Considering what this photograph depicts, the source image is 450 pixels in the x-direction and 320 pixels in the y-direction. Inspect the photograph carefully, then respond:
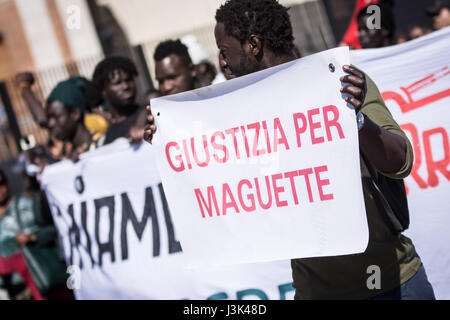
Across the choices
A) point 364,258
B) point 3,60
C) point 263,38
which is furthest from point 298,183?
point 3,60

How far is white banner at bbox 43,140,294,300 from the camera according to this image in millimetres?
3842

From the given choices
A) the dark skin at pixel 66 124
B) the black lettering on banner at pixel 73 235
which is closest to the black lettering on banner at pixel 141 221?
the black lettering on banner at pixel 73 235

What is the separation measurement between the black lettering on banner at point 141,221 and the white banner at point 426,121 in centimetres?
163

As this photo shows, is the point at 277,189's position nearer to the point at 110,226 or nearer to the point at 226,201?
the point at 226,201

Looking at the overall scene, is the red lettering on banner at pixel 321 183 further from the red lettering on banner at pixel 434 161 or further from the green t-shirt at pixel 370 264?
the red lettering on banner at pixel 434 161

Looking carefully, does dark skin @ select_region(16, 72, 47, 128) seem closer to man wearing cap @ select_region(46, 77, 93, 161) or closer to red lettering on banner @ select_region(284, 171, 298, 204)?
man wearing cap @ select_region(46, 77, 93, 161)

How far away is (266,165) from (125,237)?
195cm

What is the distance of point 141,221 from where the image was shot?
4059 millimetres

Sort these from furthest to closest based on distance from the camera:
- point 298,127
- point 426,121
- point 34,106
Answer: point 34,106 < point 426,121 < point 298,127

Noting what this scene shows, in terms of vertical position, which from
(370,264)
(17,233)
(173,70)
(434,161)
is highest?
(173,70)

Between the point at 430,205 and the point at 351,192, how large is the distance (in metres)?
1.38

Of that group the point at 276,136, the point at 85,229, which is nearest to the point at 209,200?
A: the point at 276,136

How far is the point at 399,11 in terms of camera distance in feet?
44.4

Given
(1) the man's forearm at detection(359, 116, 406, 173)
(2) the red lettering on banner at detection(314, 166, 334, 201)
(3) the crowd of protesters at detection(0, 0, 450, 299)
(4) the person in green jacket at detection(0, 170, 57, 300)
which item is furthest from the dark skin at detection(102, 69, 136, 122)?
(1) the man's forearm at detection(359, 116, 406, 173)
